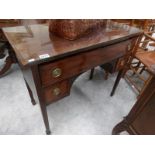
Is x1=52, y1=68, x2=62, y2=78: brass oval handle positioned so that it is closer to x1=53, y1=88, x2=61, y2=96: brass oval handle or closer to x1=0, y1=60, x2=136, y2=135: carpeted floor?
x1=53, y1=88, x2=61, y2=96: brass oval handle

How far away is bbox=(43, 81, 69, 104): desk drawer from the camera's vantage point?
0.80 m

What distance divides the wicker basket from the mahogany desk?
0.12 ft

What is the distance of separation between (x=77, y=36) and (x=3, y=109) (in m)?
1.16

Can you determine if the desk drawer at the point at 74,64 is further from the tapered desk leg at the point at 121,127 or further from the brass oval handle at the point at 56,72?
the tapered desk leg at the point at 121,127

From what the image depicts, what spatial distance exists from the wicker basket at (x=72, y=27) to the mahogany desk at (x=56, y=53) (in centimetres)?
4

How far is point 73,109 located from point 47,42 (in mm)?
892

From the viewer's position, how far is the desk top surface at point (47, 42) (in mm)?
624

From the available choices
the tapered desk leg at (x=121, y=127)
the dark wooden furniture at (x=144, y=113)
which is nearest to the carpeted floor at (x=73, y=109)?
the tapered desk leg at (x=121, y=127)

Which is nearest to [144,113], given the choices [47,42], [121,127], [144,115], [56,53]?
[144,115]

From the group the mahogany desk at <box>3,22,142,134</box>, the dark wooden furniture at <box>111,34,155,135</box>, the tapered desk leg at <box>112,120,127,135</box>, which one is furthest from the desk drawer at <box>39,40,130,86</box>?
the tapered desk leg at <box>112,120,127,135</box>

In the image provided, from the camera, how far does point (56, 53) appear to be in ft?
2.12

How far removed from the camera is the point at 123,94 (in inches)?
64.5

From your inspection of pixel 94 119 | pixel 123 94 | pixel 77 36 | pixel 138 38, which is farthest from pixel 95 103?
pixel 77 36
